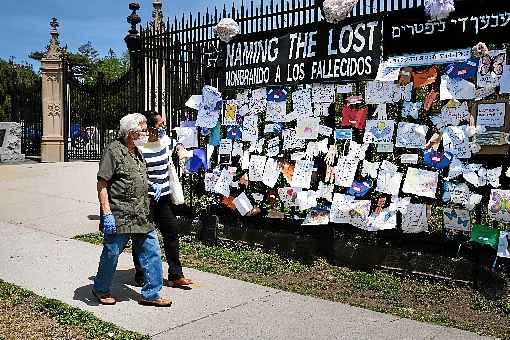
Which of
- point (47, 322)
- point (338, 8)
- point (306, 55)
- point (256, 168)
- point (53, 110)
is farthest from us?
point (53, 110)

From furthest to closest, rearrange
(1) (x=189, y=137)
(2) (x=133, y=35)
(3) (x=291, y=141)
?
(2) (x=133, y=35) → (1) (x=189, y=137) → (3) (x=291, y=141)

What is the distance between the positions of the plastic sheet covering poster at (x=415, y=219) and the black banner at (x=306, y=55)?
59.1 inches

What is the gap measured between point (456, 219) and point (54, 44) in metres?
16.9

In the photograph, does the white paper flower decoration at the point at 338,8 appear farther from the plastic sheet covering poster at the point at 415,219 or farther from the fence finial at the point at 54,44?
the fence finial at the point at 54,44

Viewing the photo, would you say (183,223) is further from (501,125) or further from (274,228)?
(501,125)

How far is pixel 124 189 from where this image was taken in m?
5.24

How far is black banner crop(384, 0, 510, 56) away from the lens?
5531mm

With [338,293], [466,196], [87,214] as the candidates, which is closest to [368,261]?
[338,293]

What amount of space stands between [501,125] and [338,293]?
88.4 inches

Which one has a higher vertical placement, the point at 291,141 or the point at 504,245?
the point at 291,141

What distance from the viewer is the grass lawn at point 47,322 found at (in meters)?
4.63

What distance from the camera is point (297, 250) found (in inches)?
276

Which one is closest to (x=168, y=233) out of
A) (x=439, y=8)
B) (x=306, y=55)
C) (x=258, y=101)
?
(x=258, y=101)

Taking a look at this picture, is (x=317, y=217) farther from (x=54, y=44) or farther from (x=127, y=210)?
(x=54, y=44)
